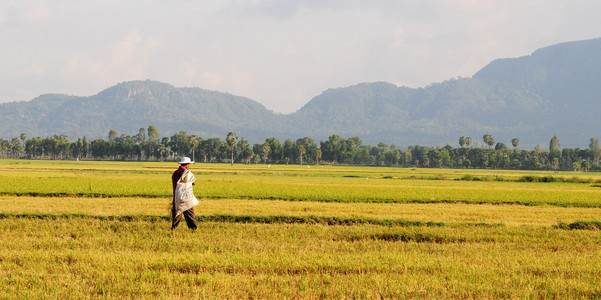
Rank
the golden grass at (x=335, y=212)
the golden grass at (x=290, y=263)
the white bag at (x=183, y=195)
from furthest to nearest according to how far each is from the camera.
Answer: the golden grass at (x=335, y=212)
the white bag at (x=183, y=195)
the golden grass at (x=290, y=263)

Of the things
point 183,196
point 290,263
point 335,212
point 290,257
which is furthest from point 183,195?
point 335,212

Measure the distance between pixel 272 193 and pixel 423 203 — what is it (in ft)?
34.1

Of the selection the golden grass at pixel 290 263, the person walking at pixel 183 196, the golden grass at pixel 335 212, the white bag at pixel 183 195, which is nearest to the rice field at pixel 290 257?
the golden grass at pixel 290 263

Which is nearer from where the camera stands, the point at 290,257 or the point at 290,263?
the point at 290,263

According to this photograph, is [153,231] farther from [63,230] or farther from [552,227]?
[552,227]

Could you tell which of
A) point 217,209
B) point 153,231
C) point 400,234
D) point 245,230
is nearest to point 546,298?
A: point 400,234

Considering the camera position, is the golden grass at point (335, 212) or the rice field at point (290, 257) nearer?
the rice field at point (290, 257)

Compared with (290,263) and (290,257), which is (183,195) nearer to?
(290,257)

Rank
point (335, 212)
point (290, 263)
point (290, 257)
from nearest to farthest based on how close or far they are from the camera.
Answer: point (290, 263) < point (290, 257) < point (335, 212)

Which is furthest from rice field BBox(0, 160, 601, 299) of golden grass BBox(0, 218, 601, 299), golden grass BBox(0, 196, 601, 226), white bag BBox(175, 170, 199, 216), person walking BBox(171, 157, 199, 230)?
white bag BBox(175, 170, 199, 216)

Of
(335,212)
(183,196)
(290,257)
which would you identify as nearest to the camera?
(290,257)

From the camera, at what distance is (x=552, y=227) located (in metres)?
19.1

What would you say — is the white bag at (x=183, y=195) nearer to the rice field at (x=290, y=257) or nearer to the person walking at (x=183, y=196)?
the person walking at (x=183, y=196)

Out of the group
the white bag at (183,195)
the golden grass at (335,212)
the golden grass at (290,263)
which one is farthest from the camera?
the golden grass at (335,212)
